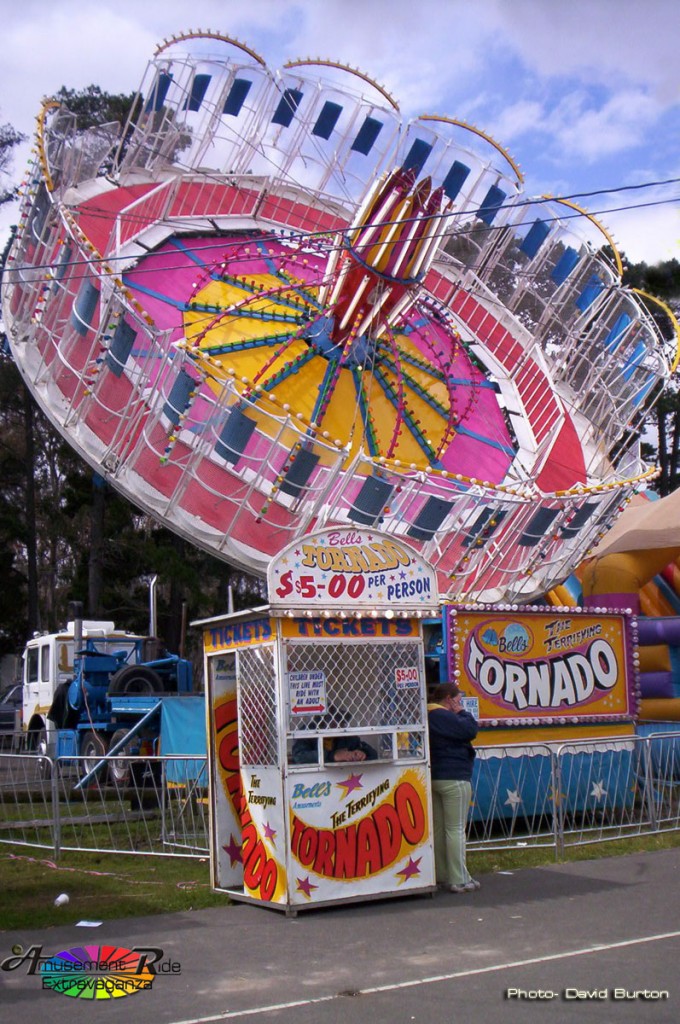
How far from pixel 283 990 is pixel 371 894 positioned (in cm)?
251

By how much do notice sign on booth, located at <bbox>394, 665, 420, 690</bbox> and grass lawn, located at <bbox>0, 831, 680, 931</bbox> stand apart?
2.14m

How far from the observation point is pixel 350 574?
9.47m

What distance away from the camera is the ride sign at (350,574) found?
9.12m

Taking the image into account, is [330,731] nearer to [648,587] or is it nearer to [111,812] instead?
[111,812]

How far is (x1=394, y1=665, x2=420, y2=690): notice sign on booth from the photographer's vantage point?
9.75 m

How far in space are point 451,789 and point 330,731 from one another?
1.32m

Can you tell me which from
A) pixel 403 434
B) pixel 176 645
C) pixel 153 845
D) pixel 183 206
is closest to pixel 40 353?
pixel 183 206

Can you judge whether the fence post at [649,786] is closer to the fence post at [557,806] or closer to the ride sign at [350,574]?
the fence post at [557,806]

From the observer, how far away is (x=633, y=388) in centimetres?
2284

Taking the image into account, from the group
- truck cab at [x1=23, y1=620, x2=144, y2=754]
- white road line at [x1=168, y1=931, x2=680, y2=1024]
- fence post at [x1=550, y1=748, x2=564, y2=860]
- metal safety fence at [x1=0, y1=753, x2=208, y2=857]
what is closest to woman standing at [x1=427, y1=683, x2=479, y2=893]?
fence post at [x1=550, y1=748, x2=564, y2=860]

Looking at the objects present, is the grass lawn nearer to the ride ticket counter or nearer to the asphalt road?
the asphalt road

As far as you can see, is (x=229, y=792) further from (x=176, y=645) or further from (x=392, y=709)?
(x=176, y=645)

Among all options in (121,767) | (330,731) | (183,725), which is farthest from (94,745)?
(330,731)

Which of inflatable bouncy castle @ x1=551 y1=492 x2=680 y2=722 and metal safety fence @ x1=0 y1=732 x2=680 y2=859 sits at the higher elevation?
inflatable bouncy castle @ x1=551 y1=492 x2=680 y2=722
